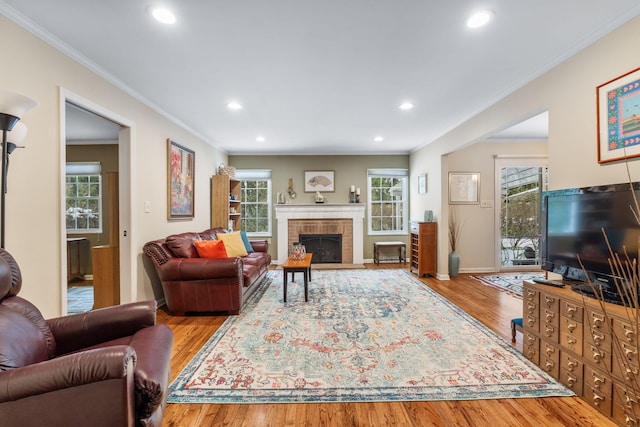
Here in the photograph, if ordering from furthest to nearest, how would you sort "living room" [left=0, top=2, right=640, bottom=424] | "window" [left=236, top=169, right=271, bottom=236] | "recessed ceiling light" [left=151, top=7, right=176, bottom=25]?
"window" [left=236, top=169, right=271, bottom=236]
"living room" [left=0, top=2, right=640, bottom=424]
"recessed ceiling light" [left=151, top=7, right=176, bottom=25]

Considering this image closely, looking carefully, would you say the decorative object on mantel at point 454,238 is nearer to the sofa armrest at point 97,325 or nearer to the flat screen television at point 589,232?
the flat screen television at point 589,232

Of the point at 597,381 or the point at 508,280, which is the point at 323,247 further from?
the point at 597,381

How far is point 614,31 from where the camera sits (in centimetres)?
195

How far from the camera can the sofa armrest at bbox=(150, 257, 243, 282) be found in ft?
10.3

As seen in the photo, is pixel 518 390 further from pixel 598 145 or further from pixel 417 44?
pixel 417 44

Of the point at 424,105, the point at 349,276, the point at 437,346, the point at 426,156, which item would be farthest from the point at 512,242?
the point at 437,346

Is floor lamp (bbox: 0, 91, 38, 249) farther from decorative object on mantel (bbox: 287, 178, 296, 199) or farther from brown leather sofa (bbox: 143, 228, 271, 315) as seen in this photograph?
decorative object on mantel (bbox: 287, 178, 296, 199)

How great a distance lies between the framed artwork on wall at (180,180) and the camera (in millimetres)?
3826

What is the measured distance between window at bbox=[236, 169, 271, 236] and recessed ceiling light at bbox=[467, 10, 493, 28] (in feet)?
16.5

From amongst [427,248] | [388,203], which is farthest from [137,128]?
[388,203]

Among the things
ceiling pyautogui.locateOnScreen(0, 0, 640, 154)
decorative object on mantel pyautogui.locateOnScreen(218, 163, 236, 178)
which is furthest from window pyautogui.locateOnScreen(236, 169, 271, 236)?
ceiling pyautogui.locateOnScreen(0, 0, 640, 154)

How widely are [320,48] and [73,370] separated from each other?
243 centimetres

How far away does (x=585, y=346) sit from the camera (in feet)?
5.88

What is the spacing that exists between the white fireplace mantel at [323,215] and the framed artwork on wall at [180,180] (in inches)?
83.0
